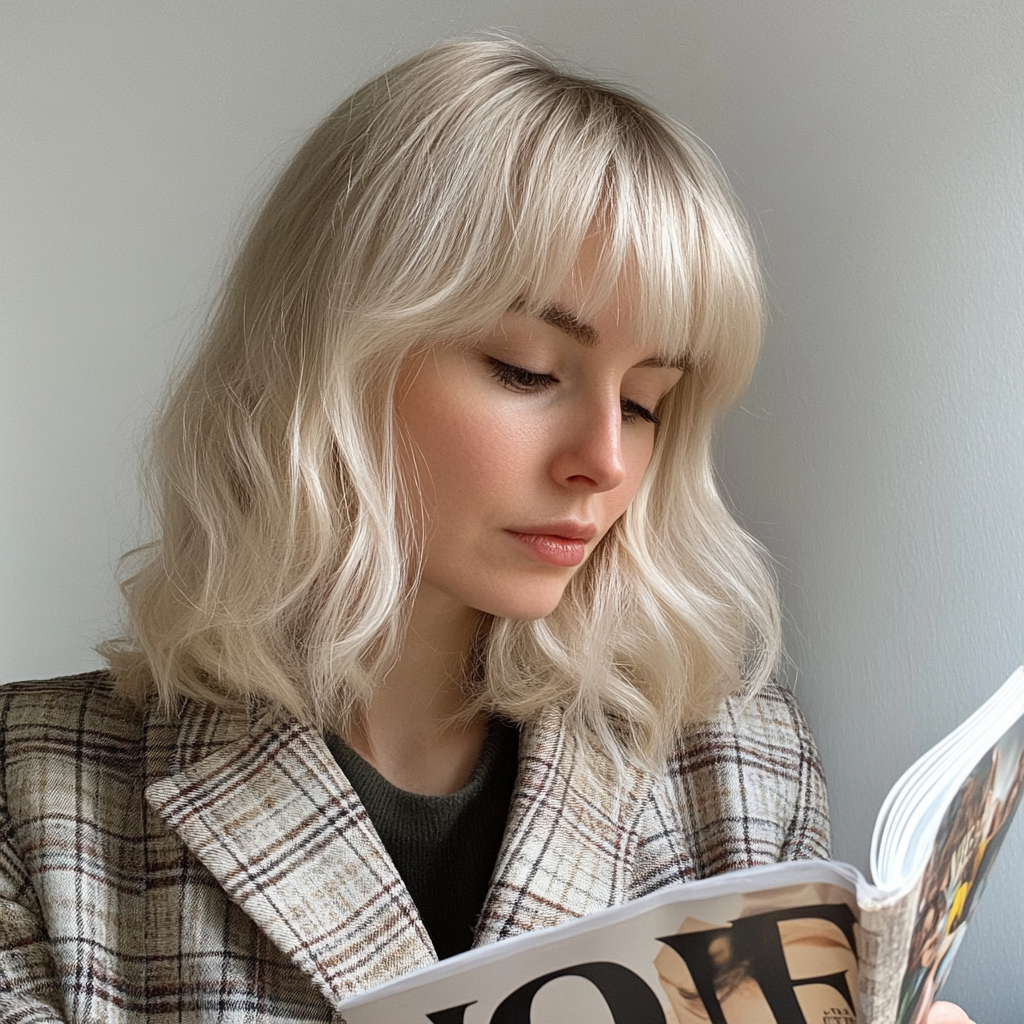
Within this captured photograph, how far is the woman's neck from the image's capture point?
3.86 feet

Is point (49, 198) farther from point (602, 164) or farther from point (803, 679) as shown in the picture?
point (803, 679)

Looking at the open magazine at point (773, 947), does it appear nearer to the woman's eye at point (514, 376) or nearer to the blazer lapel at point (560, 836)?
the blazer lapel at point (560, 836)

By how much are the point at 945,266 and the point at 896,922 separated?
716mm

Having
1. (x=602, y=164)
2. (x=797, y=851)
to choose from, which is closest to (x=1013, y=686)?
(x=797, y=851)

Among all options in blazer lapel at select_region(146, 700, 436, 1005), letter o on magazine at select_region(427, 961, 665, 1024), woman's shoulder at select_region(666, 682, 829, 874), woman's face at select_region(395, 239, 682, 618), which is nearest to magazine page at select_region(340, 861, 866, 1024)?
letter o on magazine at select_region(427, 961, 665, 1024)

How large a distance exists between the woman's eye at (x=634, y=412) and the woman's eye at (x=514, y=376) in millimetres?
128

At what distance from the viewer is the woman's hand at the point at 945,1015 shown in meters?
0.92

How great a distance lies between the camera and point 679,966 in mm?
630

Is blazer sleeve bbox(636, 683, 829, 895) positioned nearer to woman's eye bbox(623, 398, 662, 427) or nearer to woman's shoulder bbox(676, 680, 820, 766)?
woman's shoulder bbox(676, 680, 820, 766)

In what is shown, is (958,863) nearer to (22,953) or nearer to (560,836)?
(560,836)

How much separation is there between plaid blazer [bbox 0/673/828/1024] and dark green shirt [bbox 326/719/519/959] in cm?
7

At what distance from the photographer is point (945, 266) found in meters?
1.07

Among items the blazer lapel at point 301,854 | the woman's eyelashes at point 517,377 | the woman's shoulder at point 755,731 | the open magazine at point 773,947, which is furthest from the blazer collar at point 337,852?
the woman's eyelashes at point 517,377

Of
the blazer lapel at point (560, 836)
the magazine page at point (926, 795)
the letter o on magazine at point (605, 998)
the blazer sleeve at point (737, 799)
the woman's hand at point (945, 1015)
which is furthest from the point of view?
the blazer sleeve at point (737, 799)
